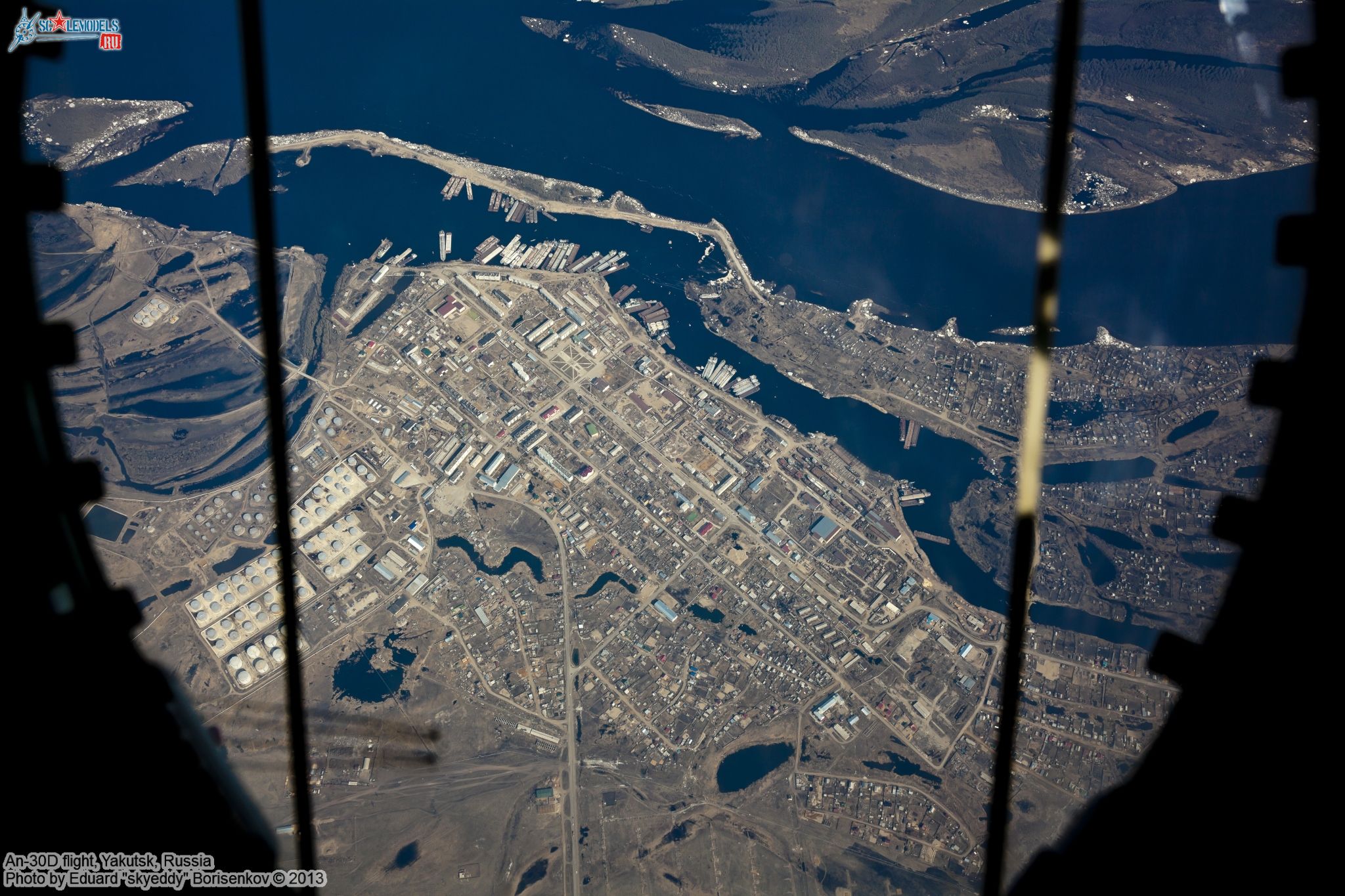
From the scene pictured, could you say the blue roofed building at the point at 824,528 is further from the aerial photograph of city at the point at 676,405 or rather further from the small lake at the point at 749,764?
the small lake at the point at 749,764

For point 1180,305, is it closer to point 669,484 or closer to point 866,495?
point 866,495

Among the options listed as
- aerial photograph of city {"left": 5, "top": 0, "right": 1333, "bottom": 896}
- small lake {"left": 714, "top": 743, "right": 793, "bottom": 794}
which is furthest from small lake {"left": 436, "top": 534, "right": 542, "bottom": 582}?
small lake {"left": 714, "top": 743, "right": 793, "bottom": 794}

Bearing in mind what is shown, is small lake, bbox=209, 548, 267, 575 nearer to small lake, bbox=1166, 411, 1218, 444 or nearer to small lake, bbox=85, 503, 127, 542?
small lake, bbox=85, 503, 127, 542

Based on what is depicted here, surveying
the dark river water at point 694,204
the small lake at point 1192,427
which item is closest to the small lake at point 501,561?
A: the dark river water at point 694,204

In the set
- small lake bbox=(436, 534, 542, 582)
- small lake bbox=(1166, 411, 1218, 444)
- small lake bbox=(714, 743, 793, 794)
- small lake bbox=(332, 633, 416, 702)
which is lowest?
small lake bbox=(714, 743, 793, 794)

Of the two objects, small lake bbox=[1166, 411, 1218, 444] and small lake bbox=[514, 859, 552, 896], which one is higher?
small lake bbox=[1166, 411, 1218, 444]

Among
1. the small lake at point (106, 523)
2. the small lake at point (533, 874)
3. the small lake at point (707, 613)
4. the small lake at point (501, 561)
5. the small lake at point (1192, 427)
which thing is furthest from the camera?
the small lake at point (1192, 427)
